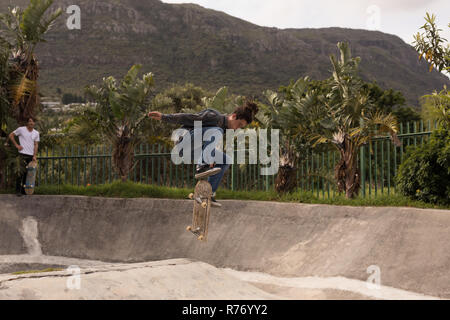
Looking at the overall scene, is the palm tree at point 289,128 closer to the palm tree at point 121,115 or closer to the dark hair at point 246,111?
the palm tree at point 121,115

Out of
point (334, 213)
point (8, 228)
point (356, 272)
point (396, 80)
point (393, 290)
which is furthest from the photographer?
point (396, 80)

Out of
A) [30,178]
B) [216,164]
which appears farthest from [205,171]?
[30,178]

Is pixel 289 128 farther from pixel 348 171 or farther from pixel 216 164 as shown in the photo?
pixel 216 164

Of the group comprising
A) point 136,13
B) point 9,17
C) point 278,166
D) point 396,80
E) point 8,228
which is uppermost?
point 136,13

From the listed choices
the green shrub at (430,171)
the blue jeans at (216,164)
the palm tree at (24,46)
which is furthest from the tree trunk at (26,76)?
the green shrub at (430,171)

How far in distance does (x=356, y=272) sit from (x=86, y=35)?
2668 inches

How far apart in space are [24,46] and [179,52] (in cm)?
5678

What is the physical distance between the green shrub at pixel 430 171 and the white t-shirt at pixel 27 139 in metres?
8.83

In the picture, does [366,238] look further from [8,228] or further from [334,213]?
[8,228]

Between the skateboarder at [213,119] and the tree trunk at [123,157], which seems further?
the tree trunk at [123,157]

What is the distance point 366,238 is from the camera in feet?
22.9

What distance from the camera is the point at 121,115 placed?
13.2 m

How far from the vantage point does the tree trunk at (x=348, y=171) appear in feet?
32.4

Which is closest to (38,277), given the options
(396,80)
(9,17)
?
(9,17)
